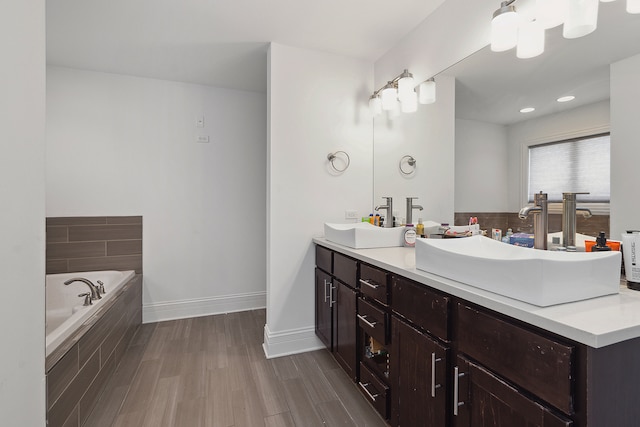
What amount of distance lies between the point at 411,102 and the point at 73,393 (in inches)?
101

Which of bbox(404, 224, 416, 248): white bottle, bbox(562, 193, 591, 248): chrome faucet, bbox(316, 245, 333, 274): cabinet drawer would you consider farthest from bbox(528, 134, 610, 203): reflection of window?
bbox(316, 245, 333, 274): cabinet drawer

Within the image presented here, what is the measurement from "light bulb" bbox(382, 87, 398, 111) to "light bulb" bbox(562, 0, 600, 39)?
1.16m

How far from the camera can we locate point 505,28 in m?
1.41

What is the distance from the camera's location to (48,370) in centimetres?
121

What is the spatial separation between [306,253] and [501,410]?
170 centimetres

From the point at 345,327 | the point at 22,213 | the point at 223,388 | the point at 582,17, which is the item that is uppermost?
the point at 582,17

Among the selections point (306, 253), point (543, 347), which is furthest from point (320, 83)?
point (543, 347)

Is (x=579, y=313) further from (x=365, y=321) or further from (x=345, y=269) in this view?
(x=345, y=269)

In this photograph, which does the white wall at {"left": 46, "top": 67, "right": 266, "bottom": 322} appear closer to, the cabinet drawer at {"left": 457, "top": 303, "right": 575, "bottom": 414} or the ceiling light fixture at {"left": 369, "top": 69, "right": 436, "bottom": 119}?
the ceiling light fixture at {"left": 369, "top": 69, "right": 436, "bottom": 119}

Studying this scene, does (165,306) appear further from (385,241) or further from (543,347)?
(543,347)

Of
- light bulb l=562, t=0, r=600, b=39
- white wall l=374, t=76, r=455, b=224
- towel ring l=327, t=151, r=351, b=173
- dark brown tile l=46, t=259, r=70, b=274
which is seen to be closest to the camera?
light bulb l=562, t=0, r=600, b=39

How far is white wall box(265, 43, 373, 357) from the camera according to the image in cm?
232

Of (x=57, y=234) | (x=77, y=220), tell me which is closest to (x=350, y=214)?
(x=77, y=220)

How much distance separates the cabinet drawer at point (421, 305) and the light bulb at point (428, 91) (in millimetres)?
1303
